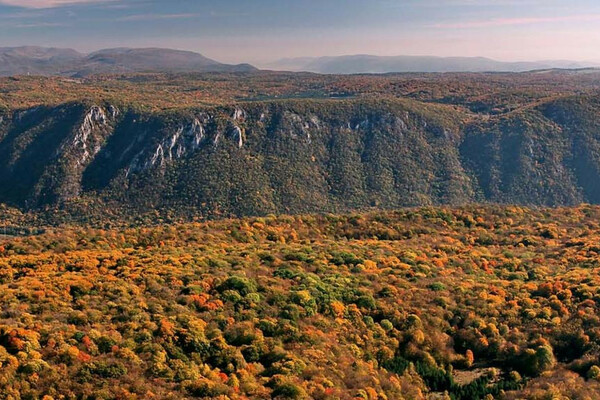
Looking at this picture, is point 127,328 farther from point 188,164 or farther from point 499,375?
point 188,164

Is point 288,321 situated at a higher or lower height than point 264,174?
higher

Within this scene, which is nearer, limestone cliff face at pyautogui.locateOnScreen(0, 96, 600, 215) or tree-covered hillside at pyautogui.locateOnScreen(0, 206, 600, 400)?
tree-covered hillside at pyautogui.locateOnScreen(0, 206, 600, 400)

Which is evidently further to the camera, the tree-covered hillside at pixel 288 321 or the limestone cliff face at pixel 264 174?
the limestone cliff face at pixel 264 174

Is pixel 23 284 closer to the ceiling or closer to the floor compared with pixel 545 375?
closer to the ceiling

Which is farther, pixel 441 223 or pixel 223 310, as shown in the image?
pixel 441 223

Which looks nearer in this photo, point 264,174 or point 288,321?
point 288,321

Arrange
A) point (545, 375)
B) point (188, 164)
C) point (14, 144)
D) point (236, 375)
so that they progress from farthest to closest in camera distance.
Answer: point (14, 144), point (188, 164), point (545, 375), point (236, 375)

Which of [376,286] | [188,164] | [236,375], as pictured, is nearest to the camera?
[236,375]

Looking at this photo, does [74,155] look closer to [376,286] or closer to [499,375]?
[376,286]

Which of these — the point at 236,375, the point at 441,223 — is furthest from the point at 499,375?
the point at 441,223
